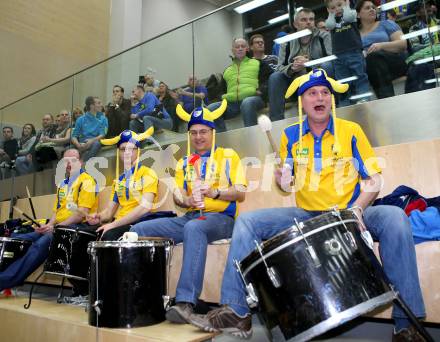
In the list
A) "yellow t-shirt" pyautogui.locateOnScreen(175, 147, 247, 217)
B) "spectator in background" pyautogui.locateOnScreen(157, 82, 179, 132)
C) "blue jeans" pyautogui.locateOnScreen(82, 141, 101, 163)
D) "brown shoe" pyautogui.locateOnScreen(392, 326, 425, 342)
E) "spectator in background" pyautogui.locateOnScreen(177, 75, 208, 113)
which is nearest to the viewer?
"brown shoe" pyautogui.locateOnScreen(392, 326, 425, 342)

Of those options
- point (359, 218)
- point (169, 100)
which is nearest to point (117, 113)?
point (169, 100)

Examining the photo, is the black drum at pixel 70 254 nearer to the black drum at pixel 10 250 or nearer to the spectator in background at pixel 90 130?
the black drum at pixel 10 250

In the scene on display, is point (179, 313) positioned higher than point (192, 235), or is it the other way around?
point (192, 235)

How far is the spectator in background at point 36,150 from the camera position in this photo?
4934mm

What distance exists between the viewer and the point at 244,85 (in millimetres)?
3348

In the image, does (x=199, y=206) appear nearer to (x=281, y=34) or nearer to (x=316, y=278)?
(x=316, y=278)

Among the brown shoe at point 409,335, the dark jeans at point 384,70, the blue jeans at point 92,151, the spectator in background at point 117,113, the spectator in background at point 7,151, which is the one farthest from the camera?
the spectator in background at point 7,151

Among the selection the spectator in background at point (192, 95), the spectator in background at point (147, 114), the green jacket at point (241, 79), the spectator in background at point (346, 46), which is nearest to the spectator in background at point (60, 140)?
the spectator in background at point (147, 114)

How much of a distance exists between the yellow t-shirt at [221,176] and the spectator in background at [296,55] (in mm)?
826

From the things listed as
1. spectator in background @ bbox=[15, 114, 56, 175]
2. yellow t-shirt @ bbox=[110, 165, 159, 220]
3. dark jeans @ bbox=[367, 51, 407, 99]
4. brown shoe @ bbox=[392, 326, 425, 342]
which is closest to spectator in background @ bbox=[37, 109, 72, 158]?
spectator in background @ bbox=[15, 114, 56, 175]

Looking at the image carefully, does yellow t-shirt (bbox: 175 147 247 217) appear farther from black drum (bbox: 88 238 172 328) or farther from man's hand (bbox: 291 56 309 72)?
man's hand (bbox: 291 56 309 72)

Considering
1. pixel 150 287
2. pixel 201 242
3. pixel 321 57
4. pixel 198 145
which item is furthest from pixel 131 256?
pixel 321 57

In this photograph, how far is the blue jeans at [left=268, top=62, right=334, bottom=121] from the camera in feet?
10.1

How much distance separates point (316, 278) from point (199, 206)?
1.03 m
